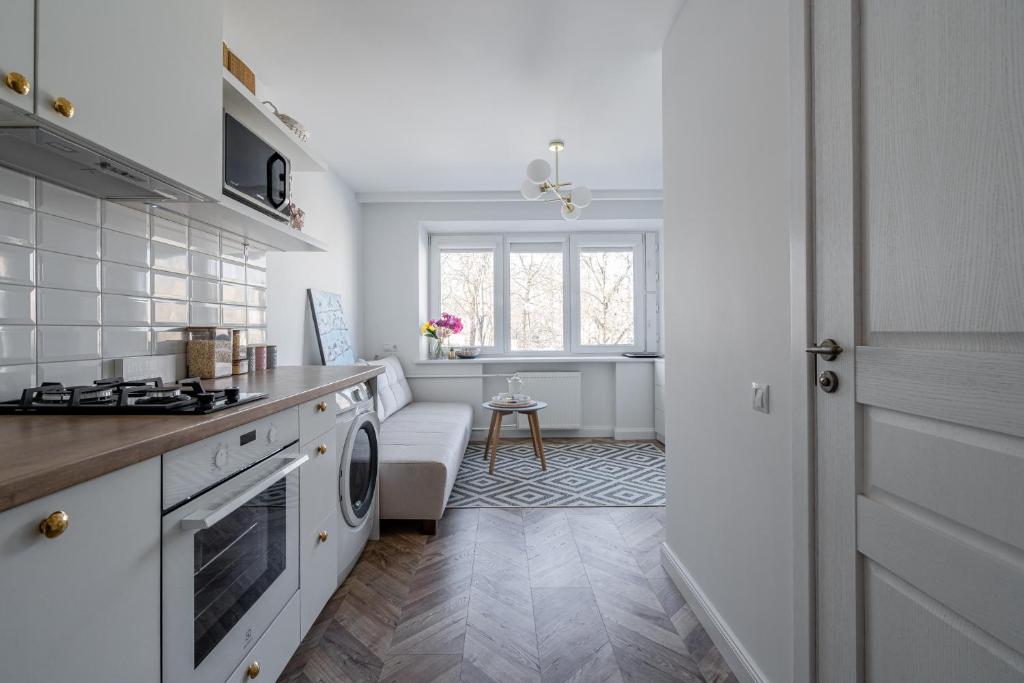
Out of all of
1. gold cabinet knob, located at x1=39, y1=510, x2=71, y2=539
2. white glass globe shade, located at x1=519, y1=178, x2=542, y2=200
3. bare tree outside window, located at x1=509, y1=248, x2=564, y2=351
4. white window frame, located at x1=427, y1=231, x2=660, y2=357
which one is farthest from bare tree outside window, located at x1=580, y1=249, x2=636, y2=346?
gold cabinet knob, located at x1=39, y1=510, x2=71, y2=539

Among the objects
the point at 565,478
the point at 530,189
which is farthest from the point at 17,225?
the point at 565,478

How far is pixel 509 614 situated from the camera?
1.88m

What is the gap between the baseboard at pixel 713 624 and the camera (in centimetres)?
144

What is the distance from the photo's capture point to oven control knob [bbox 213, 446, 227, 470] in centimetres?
107

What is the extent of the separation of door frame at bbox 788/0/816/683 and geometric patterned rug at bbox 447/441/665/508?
77.4 inches

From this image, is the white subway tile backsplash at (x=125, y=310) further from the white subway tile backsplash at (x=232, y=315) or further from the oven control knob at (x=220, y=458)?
the oven control knob at (x=220, y=458)

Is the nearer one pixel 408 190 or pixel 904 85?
pixel 904 85

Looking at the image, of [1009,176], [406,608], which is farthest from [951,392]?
[406,608]

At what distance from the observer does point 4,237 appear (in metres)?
1.21

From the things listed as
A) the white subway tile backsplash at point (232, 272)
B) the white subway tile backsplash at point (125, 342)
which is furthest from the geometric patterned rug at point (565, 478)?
the white subway tile backsplash at point (125, 342)

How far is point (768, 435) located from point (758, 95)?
99cm

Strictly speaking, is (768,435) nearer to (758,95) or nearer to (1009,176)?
(1009,176)

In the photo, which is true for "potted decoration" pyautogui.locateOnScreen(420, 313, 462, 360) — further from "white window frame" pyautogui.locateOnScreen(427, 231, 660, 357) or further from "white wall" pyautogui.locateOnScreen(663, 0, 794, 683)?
"white wall" pyautogui.locateOnScreen(663, 0, 794, 683)

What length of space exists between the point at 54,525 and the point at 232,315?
1.85 meters
